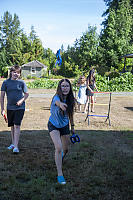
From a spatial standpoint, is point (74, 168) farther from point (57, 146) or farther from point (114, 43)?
point (114, 43)

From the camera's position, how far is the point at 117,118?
8.60m

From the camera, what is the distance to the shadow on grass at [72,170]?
304cm

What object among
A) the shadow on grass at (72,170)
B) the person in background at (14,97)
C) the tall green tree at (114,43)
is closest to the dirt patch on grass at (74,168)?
the shadow on grass at (72,170)

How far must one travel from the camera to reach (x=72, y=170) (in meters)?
3.80

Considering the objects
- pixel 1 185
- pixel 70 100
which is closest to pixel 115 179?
pixel 70 100

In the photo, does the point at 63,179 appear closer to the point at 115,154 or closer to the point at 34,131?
the point at 115,154

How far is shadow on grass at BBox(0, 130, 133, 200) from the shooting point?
304cm

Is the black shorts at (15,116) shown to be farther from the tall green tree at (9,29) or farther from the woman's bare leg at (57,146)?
the tall green tree at (9,29)

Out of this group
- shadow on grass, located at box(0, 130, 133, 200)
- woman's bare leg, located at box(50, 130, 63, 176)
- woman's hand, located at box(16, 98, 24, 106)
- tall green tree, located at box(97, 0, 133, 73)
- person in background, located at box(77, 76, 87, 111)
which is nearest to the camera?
shadow on grass, located at box(0, 130, 133, 200)

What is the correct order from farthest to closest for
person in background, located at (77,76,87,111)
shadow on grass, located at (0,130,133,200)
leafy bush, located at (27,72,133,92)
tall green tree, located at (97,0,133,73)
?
tall green tree, located at (97,0,133,73) → leafy bush, located at (27,72,133,92) → person in background, located at (77,76,87,111) → shadow on grass, located at (0,130,133,200)

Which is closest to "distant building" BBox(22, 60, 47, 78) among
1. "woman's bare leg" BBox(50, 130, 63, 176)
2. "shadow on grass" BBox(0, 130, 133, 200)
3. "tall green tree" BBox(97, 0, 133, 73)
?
"tall green tree" BBox(97, 0, 133, 73)

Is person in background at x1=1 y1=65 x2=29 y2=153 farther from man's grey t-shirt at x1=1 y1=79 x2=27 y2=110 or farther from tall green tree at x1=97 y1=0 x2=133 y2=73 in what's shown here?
tall green tree at x1=97 y1=0 x2=133 y2=73

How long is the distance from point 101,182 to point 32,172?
3.85 feet

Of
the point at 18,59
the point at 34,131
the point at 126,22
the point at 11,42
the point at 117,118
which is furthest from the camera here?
the point at 11,42
